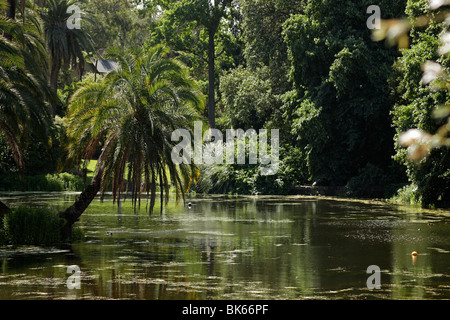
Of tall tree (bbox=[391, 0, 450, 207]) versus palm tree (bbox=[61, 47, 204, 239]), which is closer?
palm tree (bbox=[61, 47, 204, 239])

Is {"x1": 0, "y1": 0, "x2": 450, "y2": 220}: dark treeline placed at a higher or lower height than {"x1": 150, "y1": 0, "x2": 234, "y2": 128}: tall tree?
lower

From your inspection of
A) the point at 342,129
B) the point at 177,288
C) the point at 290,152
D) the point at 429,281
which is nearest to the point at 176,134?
the point at 177,288

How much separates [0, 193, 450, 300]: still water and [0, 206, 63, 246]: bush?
2.13ft

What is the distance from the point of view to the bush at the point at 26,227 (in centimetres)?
1672

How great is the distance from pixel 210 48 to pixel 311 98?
22.9 metres

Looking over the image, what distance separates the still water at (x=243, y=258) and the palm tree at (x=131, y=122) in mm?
1840

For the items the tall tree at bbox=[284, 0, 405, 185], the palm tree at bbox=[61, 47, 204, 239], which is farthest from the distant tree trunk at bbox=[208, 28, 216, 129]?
the palm tree at bbox=[61, 47, 204, 239]

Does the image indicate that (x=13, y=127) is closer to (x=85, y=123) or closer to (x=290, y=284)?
(x=85, y=123)

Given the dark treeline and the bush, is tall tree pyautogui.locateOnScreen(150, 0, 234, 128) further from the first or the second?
the bush

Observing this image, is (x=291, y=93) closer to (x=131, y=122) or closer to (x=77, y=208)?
(x=77, y=208)

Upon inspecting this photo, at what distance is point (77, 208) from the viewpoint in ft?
57.4

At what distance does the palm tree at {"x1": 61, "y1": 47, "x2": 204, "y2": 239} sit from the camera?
16.2 metres

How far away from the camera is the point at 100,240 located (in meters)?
18.0

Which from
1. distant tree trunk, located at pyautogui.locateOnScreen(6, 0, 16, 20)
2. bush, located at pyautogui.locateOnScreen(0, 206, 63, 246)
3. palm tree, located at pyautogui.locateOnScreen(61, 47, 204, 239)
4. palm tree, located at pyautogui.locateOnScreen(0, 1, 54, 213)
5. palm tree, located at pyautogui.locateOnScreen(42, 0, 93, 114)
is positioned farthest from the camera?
palm tree, located at pyautogui.locateOnScreen(42, 0, 93, 114)
